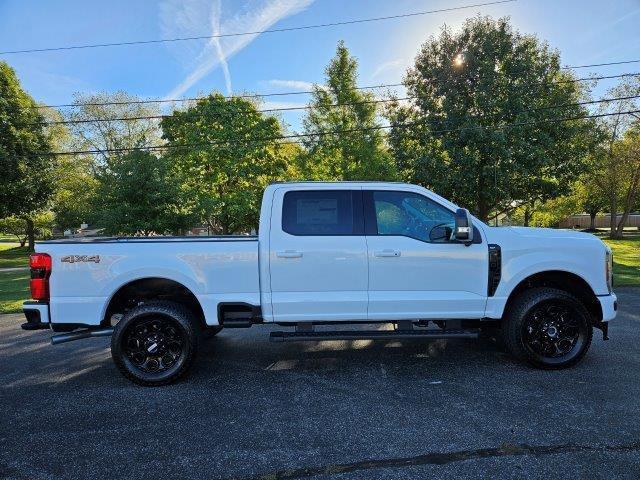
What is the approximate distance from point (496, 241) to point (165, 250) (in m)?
3.59

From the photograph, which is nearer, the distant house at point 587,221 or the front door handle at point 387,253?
the front door handle at point 387,253

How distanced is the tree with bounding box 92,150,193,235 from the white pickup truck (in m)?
12.5

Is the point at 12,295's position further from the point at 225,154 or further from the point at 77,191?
the point at 77,191

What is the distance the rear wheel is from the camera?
14.0 feet

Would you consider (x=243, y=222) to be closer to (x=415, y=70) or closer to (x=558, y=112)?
(x=415, y=70)

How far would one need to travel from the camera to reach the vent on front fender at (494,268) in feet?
14.5

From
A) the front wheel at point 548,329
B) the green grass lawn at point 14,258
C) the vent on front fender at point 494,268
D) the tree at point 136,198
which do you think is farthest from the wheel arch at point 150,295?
the green grass lawn at point 14,258

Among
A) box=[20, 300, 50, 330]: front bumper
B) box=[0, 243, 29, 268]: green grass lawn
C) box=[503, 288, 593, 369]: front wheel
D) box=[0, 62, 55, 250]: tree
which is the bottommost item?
box=[0, 243, 29, 268]: green grass lawn

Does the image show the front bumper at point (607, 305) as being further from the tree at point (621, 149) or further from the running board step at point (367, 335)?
the tree at point (621, 149)

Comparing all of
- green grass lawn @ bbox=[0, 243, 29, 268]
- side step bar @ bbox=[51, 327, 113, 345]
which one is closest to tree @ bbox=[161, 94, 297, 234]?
green grass lawn @ bbox=[0, 243, 29, 268]

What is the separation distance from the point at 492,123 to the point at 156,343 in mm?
14465

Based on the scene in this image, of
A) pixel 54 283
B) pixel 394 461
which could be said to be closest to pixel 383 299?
pixel 394 461

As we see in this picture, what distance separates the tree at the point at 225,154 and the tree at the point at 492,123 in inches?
357

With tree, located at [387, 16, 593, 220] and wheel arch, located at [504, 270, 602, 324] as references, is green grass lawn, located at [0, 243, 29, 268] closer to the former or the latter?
tree, located at [387, 16, 593, 220]
